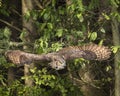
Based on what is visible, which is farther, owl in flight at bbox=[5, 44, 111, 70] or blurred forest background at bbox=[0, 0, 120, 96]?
blurred forest background at bbox=[0, 0, 120, 96]

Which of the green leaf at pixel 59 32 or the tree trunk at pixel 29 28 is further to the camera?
the tree trunk at pixel 29 28

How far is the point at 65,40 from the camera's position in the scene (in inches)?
124

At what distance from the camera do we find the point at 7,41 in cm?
324

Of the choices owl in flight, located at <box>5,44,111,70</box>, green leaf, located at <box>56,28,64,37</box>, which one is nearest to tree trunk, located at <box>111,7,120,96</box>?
green leaf, located at <box>56,28,64,37</box>

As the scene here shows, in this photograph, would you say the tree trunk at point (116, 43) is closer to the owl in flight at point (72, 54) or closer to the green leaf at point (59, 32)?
the green leaf at point (59, 32)

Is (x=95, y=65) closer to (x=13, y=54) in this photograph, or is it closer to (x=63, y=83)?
(x=63, y=83)

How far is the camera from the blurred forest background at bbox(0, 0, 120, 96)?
3043 mm

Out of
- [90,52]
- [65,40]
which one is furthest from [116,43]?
[90,52]

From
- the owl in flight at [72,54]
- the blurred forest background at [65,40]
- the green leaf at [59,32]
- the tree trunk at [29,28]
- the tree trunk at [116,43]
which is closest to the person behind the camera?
the owl in flight at [72,54]

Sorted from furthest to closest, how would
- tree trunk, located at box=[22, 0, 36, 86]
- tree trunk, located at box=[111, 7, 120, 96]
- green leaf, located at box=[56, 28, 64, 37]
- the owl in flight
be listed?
tree trunk, located at box=[22, 0, 36, 86] < tree trunk, located at box=[111, 7, 120, 96] < green leaf, located at box=[56, 28, 64, 37] < the owl in flight

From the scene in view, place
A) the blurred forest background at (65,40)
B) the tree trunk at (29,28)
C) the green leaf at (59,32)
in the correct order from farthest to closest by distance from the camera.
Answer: the tree trunk at (29,28) → the blurred forest background at (65,40) → the green leaf at (59,32)

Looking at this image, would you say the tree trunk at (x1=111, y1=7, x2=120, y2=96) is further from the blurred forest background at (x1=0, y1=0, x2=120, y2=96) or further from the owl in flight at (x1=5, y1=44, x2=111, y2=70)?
the owl in flight at (x1=5, y1=44, x2=111, y2=70)

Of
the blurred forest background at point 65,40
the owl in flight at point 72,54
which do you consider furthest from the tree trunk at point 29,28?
the owl in flight at point 72,54

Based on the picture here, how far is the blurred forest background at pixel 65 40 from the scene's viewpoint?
3043mm
